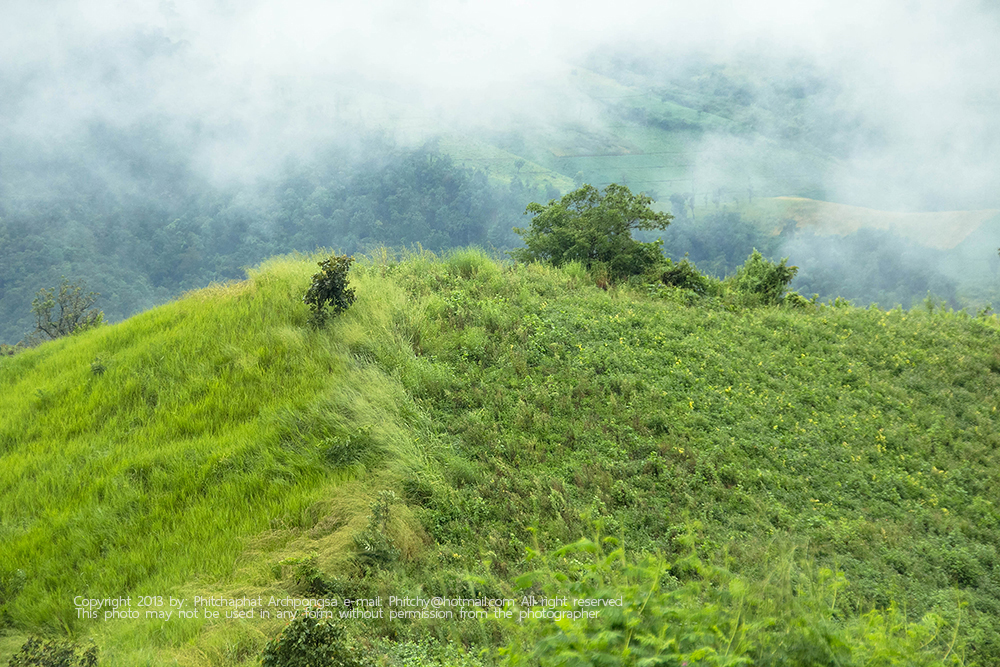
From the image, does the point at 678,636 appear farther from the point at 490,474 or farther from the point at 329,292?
the point at 329,292

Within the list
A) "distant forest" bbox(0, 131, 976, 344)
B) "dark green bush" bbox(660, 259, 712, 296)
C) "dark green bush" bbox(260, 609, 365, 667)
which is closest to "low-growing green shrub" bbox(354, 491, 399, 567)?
"dark green bush" bbox(260, 609, 365, 667)

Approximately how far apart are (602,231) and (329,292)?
27.1ft

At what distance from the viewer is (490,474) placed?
5789mm

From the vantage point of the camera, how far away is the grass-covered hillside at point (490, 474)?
3717 mm

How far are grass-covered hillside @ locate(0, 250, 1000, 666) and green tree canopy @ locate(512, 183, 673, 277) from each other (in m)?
4.09

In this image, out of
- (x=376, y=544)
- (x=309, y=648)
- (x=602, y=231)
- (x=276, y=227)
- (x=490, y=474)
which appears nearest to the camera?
(x=309, y=648)

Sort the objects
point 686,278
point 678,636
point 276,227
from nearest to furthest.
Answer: point 678,636 < point 686,278 < point 276,227

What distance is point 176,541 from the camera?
15.4 feet

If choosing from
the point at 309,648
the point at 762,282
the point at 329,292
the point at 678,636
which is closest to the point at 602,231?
the point at 762,282

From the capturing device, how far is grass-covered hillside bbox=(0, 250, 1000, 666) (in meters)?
3.72

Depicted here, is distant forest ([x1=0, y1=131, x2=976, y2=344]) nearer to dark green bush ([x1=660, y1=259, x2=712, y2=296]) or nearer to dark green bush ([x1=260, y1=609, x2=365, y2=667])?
dark green bush ([x1=660, y1=259, x2=712, y2=296])

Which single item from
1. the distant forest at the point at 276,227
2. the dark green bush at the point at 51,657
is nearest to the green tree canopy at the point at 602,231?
the dark green bush at the point at 51,657

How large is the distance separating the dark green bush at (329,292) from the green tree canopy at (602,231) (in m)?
6.88

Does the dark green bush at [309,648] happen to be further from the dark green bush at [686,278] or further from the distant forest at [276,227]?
the distant forest at [276,227]
